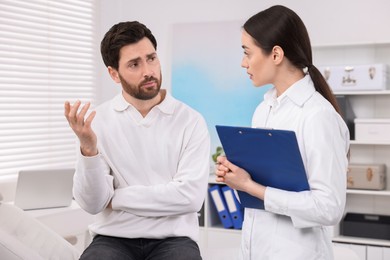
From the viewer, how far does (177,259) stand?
2.22 metres

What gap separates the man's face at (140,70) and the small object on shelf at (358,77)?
2.20 meters

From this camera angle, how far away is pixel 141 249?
2.35m

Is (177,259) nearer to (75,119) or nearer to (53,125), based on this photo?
Result: (75,119)

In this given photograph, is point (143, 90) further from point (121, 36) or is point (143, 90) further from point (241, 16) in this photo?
point (241, 16)

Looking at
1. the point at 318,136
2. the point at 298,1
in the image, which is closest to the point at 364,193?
the point at 298,1

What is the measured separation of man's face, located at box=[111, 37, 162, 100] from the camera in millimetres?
2471

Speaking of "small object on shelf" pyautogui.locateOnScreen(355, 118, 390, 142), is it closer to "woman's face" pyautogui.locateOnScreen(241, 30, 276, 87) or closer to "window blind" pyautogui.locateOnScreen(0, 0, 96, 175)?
"window blind" pyautogui.locateOnScreen(0, 0, 96, 175)

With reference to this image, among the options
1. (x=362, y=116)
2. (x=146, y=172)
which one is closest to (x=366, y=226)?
(x=362, y=116)

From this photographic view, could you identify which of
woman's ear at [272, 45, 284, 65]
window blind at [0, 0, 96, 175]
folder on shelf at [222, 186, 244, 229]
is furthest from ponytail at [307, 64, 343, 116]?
window blind at [0, 0, 96, 175]

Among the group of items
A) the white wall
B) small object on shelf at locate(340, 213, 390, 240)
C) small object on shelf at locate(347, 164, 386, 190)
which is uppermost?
the white wall

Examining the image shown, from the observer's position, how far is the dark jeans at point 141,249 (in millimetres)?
2227

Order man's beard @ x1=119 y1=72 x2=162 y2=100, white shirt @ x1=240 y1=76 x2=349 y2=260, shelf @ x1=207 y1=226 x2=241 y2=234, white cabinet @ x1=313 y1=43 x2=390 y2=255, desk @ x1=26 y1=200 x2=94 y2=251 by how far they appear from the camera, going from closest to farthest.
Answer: white shirt @ x1=240 y1=76 x2=349 y2=260 → man's beard @ x1=119 y1=72 x2=162 y2=100 → desk @ x1=26 y1=200 x2=94 y2=251 → white cabinet @ x1=313 y1=43 x2=390 y2=255 → shelf @ x1=207 y1=226 x2=241 y2=234

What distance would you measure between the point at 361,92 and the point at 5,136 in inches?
98.9

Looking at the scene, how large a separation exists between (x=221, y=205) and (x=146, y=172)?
2.40 meters
